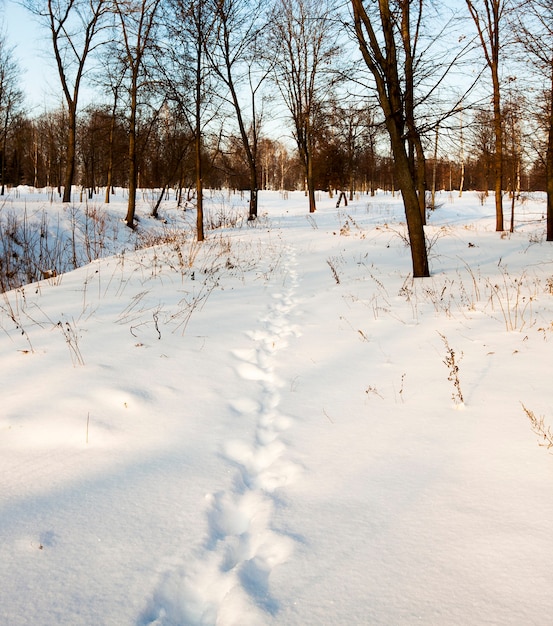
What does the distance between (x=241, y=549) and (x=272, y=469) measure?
572 millimetres

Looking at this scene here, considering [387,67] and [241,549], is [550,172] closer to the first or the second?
[387,67]

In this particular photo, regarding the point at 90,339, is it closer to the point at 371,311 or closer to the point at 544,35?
the point at 371,311

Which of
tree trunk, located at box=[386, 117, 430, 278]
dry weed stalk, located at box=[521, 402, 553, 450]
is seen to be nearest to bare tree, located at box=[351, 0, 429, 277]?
tree trunk, located at box=[386, 117, 430, 278]

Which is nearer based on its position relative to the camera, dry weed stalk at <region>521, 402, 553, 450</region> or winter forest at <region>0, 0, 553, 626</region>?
winter forest at <region>0, 0, 553, 626</region>

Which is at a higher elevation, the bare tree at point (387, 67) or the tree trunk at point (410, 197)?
the bare tree at point (387, 67)

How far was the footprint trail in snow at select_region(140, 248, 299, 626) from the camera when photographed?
1403 mm

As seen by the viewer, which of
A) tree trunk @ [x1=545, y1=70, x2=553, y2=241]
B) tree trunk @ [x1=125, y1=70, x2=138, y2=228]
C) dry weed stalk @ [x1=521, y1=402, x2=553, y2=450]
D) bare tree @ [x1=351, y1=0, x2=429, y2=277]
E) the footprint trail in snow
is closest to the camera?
the footprint trail in snow

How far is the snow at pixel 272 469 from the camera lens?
1.43 metres

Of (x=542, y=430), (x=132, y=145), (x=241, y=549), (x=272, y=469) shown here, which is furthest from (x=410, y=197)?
(x=132, y=145)

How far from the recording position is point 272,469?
7.37 feet

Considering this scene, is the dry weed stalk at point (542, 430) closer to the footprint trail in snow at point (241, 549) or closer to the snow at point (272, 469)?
the snow at point (272, 469)

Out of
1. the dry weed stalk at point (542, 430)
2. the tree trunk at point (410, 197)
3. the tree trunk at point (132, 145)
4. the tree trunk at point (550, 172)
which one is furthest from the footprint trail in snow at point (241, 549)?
the tree trunk at point (132, 145)

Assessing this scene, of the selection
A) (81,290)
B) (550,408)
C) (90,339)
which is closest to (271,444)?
(550,408)

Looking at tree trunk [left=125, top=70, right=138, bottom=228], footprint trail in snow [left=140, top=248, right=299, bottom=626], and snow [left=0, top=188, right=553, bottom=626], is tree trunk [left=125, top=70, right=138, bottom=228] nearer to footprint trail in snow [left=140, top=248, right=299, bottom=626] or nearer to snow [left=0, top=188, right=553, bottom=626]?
snow [left=0, top=188, right=553, bottom=626]
